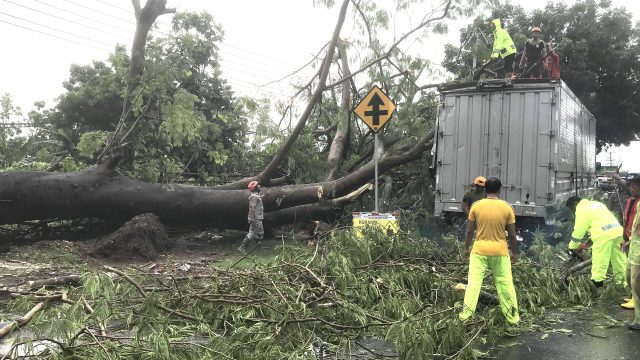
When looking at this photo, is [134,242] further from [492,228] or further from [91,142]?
[492,228]

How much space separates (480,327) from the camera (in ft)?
13.1

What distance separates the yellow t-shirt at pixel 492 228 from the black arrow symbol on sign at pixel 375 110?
11.7ft

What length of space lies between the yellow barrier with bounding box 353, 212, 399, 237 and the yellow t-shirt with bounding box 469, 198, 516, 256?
6.40 ft

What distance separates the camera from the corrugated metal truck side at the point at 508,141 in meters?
7.82

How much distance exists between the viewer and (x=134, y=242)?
7645 mm

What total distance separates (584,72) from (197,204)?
16918 mm

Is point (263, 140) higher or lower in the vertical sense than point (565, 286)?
higher

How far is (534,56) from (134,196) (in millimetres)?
8078

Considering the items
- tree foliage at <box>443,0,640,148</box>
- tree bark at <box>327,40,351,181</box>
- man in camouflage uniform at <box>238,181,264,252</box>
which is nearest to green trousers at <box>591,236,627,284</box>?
man in camouflage uniform at <box>238,181,264,252</box>

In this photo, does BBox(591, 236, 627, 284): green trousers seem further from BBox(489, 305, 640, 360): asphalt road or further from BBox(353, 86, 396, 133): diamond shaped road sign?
BBox(353, 86, 396, 133): diamond shaped road sign

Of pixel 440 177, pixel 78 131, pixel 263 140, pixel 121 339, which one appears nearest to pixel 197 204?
pixel 263 140

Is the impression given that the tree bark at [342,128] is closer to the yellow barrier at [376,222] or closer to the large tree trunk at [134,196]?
the large tree trunk at [134,196]

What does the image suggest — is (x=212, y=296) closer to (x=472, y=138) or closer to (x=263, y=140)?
(x=472, y=138)

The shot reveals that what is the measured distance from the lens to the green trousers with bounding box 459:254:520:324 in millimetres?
4391
